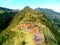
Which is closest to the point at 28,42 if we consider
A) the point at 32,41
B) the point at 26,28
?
the point at 32,41

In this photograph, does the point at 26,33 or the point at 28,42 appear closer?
the point at 28,42

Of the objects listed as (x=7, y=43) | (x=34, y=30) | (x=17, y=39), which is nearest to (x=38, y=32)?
(x=34, y=30)

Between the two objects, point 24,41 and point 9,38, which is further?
point 9,38

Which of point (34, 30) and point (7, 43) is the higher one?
point (34, 30)

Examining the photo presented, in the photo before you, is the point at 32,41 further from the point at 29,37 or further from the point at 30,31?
the point at 30,31

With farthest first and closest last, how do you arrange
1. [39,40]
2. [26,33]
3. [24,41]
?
[26,33]
[24,41]
[39,40]

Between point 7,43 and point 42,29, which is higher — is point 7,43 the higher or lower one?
the lower one

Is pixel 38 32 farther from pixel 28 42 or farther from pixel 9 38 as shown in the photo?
pixel 9 38

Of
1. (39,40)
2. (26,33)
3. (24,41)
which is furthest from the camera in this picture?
(26,33)

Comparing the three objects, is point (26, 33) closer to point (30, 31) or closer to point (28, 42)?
point (30, 31)
